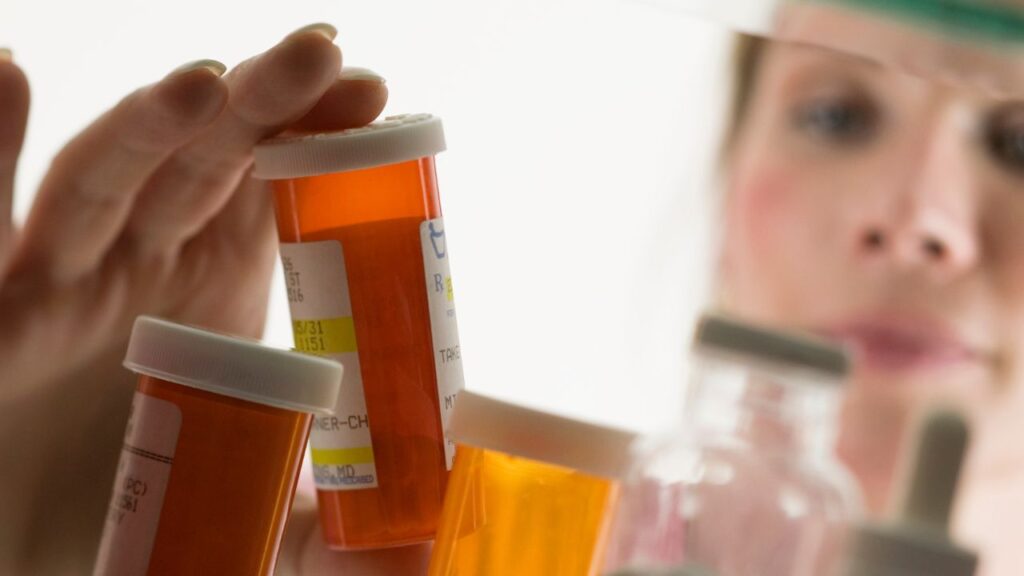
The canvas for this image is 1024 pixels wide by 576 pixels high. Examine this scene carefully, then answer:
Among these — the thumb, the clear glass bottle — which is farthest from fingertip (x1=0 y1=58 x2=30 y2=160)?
the clear glass bottle

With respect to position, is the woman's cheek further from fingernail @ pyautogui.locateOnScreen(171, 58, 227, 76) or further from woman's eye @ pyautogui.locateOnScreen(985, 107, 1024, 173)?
fingernail @ pyautogui.locateOnScreen(171, 58, 227, 76)

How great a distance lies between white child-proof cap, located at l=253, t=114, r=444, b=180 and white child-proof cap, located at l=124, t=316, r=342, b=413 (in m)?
0.10

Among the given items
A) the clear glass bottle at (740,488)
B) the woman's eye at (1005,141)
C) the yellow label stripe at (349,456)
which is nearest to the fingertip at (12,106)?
the yellow label stripe at (349,456)

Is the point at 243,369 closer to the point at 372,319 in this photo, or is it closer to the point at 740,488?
the point at 372,319

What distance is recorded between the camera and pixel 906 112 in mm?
1348

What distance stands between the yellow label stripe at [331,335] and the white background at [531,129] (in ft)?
1.07

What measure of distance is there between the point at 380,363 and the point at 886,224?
0.97 m

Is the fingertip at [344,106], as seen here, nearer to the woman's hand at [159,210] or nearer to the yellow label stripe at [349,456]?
the woman's hand at [159,210]

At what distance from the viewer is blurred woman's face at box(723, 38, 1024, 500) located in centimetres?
125

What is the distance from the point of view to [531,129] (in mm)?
1214

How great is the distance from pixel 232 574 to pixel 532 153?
0.84 meters

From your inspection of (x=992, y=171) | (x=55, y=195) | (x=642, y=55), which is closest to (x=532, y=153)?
(x=642, y=55)

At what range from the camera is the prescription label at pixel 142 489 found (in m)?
0.44

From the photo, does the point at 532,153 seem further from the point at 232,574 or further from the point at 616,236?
the point at 232,574
